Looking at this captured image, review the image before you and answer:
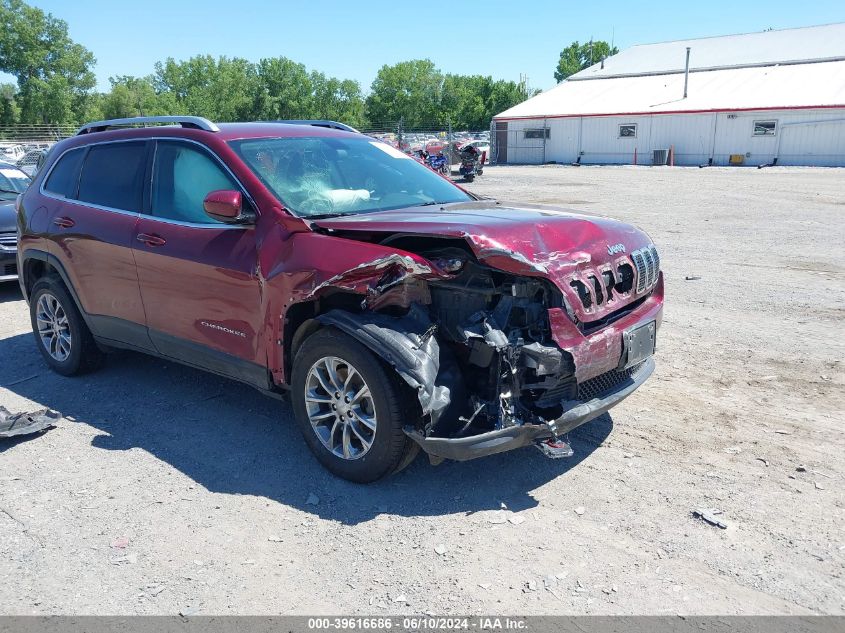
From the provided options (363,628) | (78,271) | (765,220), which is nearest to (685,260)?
(765,220)

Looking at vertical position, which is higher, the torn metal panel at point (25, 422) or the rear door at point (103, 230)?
the rear door at point (103, 230)

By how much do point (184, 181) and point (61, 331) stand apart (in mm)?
2123

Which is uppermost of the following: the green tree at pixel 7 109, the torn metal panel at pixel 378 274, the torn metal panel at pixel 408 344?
the green tree at pixel 7 109

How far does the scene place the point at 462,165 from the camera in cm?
2931

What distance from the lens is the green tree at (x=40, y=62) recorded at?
256ft

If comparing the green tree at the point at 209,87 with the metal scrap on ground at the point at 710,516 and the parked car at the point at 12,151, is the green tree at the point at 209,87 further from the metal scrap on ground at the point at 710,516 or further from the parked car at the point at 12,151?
the metal scrap on ground at the point at 710,516

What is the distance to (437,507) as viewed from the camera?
12.8 feet

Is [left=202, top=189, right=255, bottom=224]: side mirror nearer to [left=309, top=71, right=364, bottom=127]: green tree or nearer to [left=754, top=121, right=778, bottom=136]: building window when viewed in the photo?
[left=754, top=121, right=778, bottom=136]: building window

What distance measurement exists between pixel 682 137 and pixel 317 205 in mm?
37752

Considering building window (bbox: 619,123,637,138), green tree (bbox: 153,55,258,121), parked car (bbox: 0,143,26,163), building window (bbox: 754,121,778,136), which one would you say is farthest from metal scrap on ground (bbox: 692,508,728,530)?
green tree (bbox: 153,55,258,121)

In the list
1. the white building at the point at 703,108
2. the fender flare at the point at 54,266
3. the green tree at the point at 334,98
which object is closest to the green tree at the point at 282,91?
the green tree at the point at 334,98

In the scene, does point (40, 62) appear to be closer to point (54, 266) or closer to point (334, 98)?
point (334, 98)

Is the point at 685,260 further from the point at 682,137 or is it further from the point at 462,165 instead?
the point at 682,137

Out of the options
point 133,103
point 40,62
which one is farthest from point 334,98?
point 40,62
